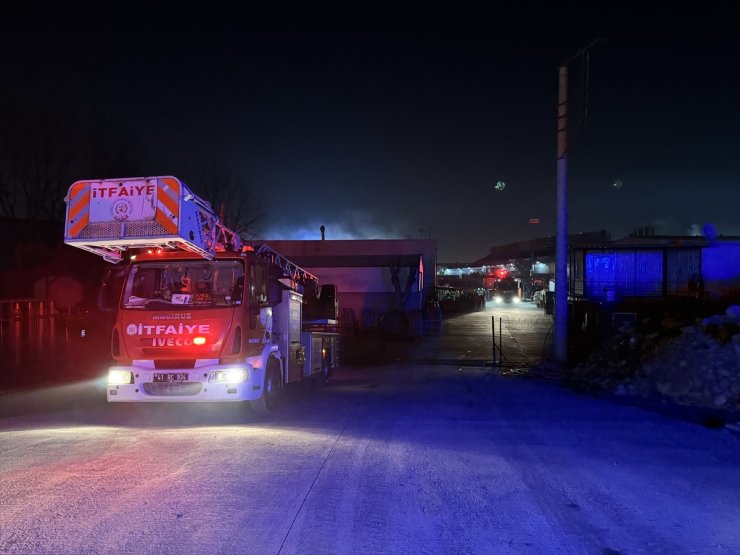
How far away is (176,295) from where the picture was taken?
31.4 feet

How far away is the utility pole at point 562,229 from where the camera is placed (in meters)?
16.5

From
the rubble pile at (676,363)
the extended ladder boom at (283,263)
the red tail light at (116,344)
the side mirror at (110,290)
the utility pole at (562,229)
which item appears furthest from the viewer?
the utility pole at (562,229)

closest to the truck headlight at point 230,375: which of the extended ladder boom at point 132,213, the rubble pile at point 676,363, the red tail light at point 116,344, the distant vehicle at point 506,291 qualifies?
the red tail light at point 116,344

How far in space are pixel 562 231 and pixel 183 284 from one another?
1120 cm

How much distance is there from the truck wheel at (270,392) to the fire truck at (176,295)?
2 centimetres

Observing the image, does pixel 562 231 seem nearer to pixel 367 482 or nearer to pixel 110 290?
pixel 110 290

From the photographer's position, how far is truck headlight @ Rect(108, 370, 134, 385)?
9.12m

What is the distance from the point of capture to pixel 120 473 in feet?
20.5

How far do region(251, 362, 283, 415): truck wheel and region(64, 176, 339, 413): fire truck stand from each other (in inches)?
0.7

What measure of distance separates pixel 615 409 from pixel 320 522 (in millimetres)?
7599

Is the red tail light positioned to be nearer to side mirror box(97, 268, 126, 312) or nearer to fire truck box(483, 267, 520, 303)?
side mirror box(97, 268, 126, 312)

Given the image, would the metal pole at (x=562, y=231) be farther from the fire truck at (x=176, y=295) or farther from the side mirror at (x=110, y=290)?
the side mirror at (x=110, y=290)

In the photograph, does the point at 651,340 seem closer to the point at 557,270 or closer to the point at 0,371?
the point at 557,270

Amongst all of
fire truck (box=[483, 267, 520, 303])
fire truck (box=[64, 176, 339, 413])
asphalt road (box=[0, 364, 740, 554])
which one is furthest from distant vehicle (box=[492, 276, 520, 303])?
fire truck (box=[64, 176, 339, 413])
